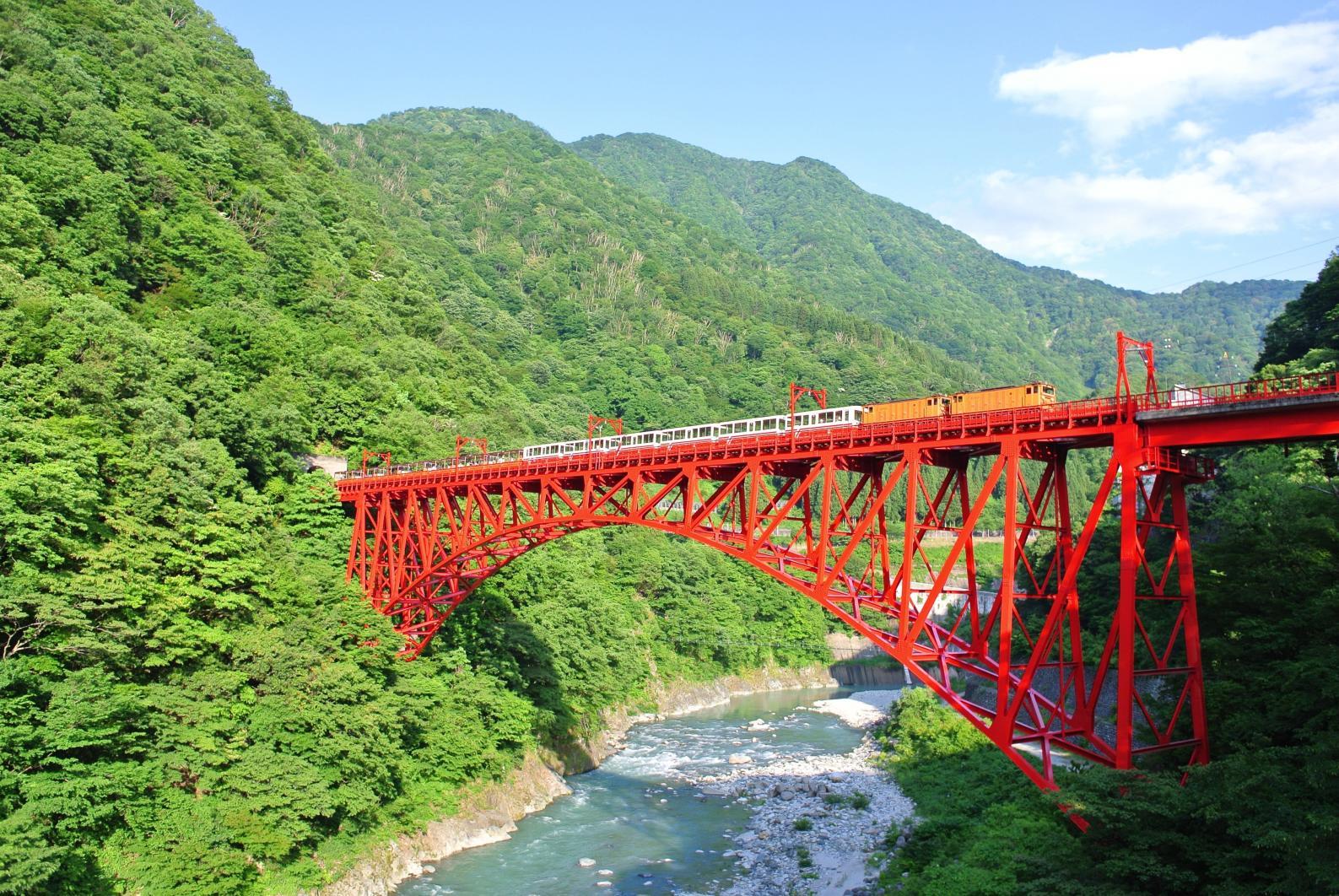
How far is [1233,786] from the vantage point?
18141mm

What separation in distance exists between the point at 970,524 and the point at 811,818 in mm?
20665

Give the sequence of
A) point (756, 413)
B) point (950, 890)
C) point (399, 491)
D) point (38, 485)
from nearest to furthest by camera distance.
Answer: point (950, 890) → point (38, 485) → point (399, 491) → point (756, 413)

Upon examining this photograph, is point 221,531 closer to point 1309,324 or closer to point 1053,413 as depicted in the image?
point 1053,413

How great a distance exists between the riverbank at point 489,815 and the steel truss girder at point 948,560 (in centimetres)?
712

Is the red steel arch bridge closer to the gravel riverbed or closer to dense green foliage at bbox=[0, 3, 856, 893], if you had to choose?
dense green foliage at bbox=[0, 3, 856, 893]

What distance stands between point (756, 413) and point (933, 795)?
9015cm

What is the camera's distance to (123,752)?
26.2m

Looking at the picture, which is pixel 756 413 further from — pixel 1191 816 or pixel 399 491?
pixel 1191 816

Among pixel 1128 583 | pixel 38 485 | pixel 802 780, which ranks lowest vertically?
pixel 802 780

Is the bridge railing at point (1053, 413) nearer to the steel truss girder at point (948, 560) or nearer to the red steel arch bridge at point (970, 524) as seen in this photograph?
the red steel arch bridge at point (970, 524)

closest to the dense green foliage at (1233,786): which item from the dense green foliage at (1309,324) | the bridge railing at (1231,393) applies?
the bridge railing at (1231,393)

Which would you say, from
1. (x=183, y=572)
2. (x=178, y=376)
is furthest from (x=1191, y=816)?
(x=178, y=376)

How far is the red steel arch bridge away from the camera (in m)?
20.4

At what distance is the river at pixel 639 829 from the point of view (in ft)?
106
